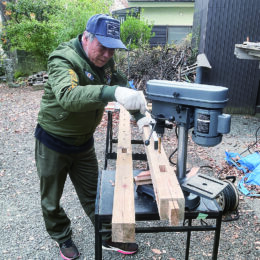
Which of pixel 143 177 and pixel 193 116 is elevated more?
pixel 193 116

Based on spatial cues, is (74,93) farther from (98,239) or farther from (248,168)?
(248,168)

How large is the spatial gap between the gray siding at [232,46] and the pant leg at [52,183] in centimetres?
623

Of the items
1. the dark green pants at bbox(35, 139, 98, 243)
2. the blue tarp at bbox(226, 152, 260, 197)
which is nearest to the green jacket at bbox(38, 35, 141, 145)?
the dark green pants at bbox(35, 139, 98, 243)

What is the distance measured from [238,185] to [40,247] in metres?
2.78

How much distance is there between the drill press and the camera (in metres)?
1.57

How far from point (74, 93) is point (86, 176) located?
46.0 inches

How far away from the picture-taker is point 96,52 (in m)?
1.99

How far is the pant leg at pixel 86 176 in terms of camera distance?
250cm

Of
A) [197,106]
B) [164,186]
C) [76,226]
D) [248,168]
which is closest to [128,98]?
[197,106]

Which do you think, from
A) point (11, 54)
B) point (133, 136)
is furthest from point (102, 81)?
point (11, 54)

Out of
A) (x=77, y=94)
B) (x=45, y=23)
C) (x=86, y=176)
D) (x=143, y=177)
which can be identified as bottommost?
(x=86, y=176)

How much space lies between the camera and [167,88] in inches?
66.6

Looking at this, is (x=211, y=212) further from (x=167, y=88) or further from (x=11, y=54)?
(x=11, y=54)

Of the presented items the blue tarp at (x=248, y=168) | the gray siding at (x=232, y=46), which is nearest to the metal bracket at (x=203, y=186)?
the blue tarp at (x=248, y=168)
